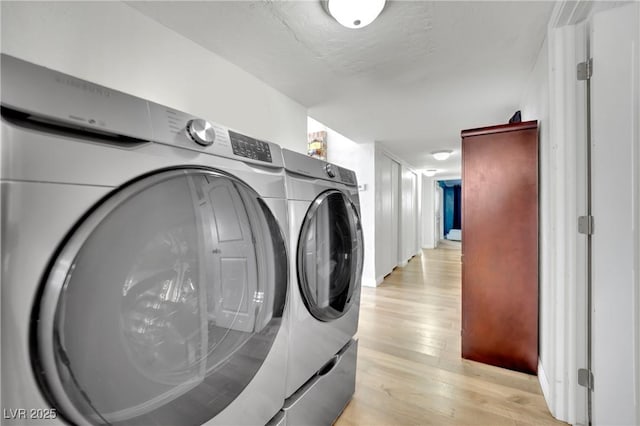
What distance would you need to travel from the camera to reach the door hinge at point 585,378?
131 cm

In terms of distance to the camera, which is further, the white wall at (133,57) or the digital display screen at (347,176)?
the digital display screen at (347,176)

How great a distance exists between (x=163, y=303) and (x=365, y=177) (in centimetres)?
377

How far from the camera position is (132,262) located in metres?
0.60

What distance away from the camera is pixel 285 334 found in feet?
3.10

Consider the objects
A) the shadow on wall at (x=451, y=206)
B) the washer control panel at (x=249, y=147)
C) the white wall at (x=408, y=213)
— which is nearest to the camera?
→ the washer control panel at (x=249, y=147)

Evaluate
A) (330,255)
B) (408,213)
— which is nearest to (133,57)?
(330,255)

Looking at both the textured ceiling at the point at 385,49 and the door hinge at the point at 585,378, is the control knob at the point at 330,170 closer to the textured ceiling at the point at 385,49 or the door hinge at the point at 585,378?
the textured ceiling at the point at 385,49

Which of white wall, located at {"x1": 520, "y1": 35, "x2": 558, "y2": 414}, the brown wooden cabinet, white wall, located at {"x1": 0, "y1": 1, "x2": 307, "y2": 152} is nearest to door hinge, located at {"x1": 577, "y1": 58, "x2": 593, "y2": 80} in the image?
white wall, located at {"x1": 520, "y1": 35, "x2": 558, "y2": 414}

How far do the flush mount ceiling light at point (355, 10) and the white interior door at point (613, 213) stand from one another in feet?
3.14

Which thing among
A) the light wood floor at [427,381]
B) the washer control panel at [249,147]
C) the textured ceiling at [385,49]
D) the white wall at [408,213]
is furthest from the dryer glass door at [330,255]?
the white wall at [408,213]

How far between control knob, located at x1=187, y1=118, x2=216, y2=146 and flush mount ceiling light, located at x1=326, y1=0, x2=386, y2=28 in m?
1.00

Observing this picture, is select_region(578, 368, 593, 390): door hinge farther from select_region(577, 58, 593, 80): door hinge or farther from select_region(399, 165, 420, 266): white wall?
select_region(399, 165, 420, 266): white wall

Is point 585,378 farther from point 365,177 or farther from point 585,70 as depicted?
point 365,177

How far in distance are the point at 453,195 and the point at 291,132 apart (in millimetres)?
10953
